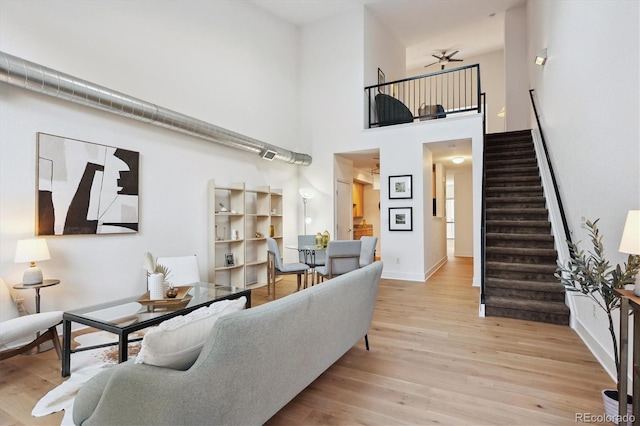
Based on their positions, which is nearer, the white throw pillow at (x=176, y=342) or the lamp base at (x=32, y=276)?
the white throw pillow at (x=176, y=342)

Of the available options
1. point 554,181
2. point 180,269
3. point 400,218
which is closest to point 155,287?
point 180,269

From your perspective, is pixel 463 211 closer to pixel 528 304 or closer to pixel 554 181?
pixel 554 181

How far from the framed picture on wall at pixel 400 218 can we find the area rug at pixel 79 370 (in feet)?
16.0

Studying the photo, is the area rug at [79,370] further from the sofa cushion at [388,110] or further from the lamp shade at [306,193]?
the sofa cushion at [388,110]

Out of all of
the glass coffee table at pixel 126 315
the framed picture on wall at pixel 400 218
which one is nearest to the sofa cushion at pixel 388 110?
the framed picture on wall at pixel 400 218

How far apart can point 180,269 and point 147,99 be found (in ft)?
7.91

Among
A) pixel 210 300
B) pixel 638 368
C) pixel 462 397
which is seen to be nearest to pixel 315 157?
pixel 210 300

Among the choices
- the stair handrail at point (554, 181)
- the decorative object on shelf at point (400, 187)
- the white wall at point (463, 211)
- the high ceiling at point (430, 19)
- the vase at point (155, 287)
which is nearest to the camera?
the vase at point (155, 287)

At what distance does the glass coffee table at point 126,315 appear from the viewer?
8.03ft

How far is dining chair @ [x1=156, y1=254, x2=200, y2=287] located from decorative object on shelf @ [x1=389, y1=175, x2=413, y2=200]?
13.3 feet

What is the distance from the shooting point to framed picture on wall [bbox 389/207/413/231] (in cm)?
660

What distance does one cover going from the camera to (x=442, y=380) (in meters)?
2.56

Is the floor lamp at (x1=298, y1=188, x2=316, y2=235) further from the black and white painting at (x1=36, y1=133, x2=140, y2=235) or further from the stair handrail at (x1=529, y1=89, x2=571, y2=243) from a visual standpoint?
the stair handrail at (x1=529, y1=89, x2=571, y2=243)

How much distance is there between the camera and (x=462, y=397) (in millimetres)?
2318
